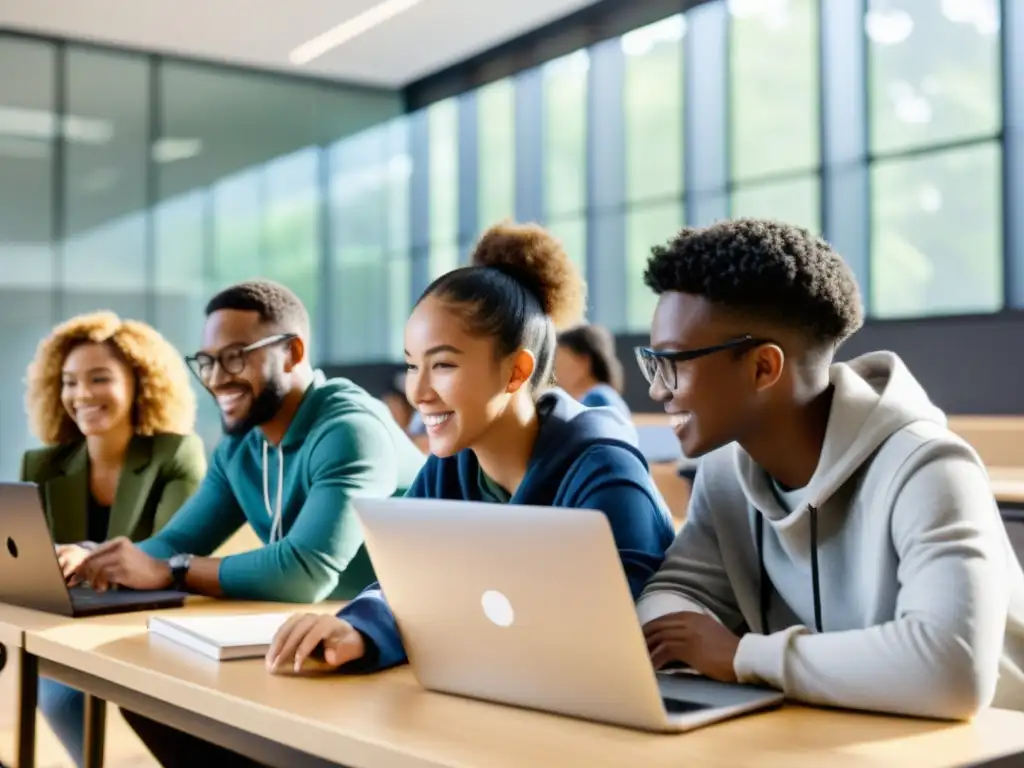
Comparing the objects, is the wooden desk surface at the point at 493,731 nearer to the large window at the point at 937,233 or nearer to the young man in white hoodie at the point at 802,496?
the young man in white hoodie at the point at 802,496

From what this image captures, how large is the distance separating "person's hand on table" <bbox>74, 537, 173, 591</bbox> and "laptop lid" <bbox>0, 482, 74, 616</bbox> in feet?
0.42

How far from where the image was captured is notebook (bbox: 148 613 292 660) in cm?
159

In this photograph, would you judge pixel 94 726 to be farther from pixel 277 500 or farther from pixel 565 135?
pixel 565 135

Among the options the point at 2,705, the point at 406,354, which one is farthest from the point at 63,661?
the point at 2,705

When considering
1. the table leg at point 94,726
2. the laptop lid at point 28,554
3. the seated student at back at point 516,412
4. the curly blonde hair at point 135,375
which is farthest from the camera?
the curly blonde hair at point 135,375

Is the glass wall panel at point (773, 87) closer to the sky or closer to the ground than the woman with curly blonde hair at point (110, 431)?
closer to the sky

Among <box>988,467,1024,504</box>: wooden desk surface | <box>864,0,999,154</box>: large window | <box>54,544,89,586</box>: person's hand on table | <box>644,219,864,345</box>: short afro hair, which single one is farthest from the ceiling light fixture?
<box>644,219,864,345</box>: short afro hair

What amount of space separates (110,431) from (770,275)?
6.36 ft

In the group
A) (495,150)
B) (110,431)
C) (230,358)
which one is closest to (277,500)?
(230,358)

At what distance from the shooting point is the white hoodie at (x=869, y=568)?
1232 millimetres

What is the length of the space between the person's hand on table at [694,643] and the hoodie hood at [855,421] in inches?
6.4

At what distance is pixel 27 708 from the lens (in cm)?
191

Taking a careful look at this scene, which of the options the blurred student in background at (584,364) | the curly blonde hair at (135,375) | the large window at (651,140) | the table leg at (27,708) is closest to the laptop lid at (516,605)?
the table leg at (27,708)

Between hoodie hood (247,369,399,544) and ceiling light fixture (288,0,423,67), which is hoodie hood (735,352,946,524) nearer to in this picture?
hoodie hood (247,369,399,544)
